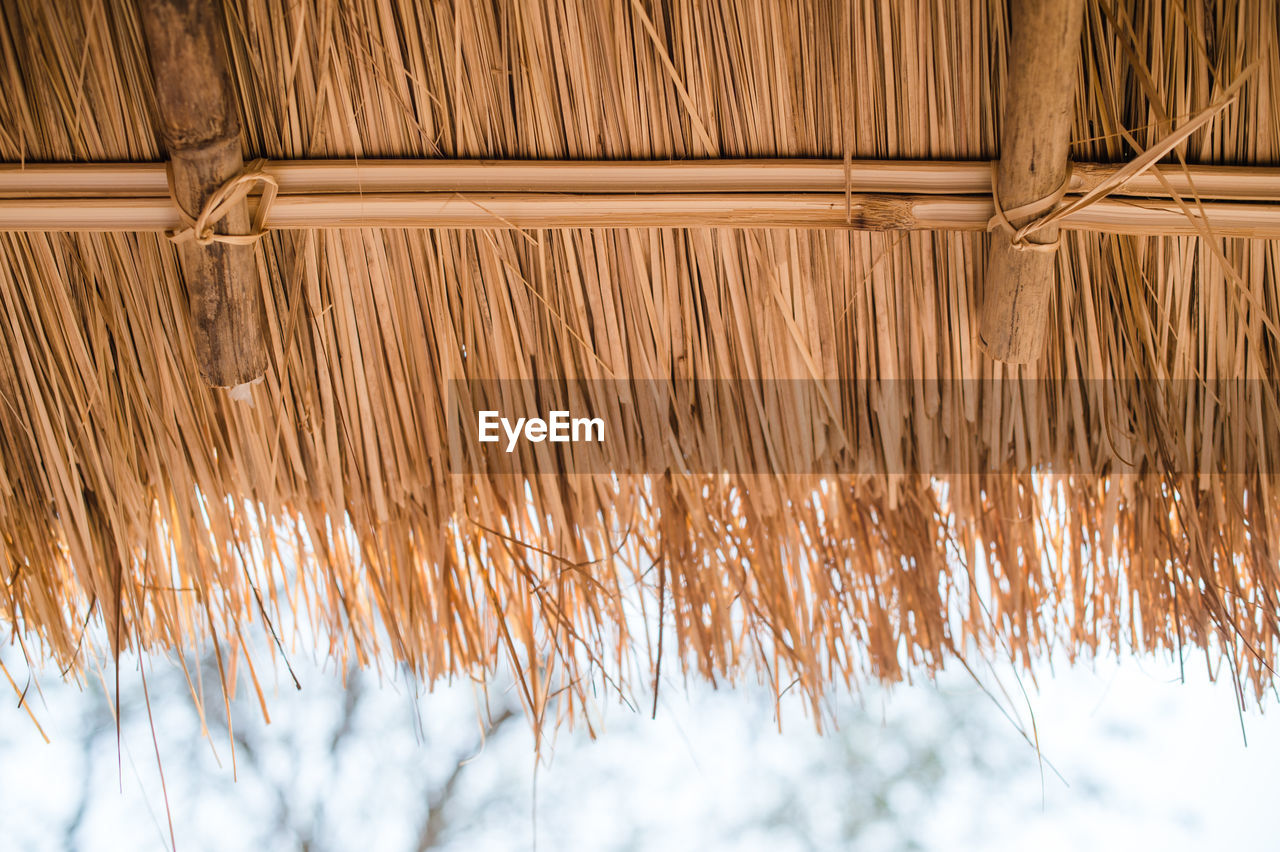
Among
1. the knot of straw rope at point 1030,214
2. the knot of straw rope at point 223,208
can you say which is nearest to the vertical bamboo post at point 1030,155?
the knot of straw rope at point 1030,214

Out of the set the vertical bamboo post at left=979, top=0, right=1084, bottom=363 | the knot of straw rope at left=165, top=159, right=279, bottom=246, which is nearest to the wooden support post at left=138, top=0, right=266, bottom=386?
the knot of straw rope at left=165, top=159, right=279, bottom=246

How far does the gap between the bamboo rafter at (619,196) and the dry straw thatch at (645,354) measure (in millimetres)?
38

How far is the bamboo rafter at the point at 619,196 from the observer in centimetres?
99

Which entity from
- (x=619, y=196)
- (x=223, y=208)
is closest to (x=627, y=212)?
(x=619, y=196)

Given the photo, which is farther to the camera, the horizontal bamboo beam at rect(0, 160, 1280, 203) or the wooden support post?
the horizontal bamboo beam at rect(0, 160, 1280, 203)

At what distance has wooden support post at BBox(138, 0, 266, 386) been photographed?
82 cm

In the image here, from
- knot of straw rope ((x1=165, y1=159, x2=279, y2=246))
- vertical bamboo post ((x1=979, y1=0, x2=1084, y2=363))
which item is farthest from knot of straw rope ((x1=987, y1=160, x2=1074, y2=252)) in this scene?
knot of straw rope ((x1=165, y1=159, x2=279, y2=246))

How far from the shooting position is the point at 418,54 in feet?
3.24

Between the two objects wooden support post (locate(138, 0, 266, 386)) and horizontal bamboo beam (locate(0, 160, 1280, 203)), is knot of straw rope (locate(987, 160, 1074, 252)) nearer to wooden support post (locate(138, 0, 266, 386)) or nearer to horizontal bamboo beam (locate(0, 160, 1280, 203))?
horizontal bamboo beam (locate(0, 160, 1280, 203))

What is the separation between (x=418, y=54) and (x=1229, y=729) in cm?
260

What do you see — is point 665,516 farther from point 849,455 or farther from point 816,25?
point 816,25

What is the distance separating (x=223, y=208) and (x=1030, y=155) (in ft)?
2.97

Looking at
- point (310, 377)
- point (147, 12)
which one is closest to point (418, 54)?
point (147, 12)

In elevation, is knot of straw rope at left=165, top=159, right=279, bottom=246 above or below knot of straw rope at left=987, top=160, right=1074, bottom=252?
above
